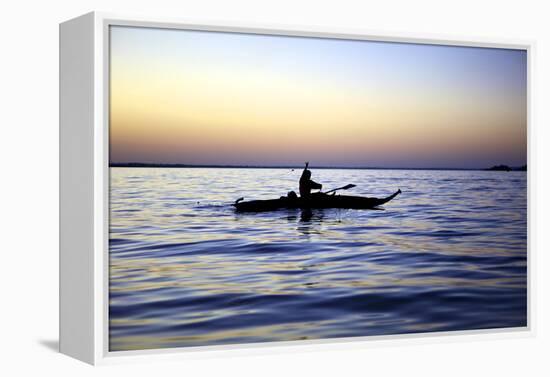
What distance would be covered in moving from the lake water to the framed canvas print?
0.05 feet

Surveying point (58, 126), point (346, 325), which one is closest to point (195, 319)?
point (346, 325)

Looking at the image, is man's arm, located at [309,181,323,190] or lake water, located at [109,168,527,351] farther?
man's arm, located at [309,181,323,190]

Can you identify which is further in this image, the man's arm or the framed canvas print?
the man's arm

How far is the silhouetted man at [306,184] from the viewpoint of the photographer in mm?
8925

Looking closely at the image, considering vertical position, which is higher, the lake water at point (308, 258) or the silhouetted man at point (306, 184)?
the silhouetted man at point (306, 184)

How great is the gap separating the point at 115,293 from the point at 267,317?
4.35 ft

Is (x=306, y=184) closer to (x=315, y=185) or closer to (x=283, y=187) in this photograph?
(x=315, y=185)

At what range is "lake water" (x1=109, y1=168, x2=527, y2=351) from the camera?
8.18 meters

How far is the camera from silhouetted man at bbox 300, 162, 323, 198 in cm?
893

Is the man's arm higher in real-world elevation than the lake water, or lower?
higher

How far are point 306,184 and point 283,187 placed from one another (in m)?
0.22

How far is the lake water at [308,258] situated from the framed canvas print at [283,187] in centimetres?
1

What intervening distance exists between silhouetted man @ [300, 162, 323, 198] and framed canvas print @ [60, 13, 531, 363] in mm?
13

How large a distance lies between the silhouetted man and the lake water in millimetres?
72
